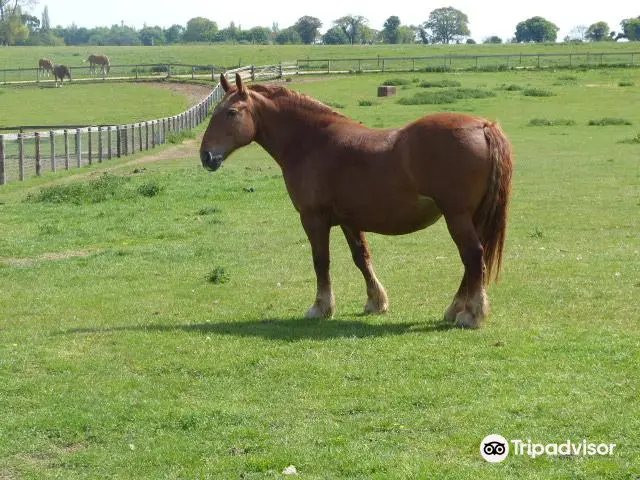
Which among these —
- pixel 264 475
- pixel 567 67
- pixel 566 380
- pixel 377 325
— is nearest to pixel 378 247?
pixel 377 325

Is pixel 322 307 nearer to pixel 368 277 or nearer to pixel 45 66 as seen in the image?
pixel 368 277

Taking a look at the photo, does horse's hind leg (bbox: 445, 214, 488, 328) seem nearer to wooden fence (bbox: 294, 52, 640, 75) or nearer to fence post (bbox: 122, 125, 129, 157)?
fence post (bbox: 122, 125, 129, 157)

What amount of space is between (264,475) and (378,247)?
9396mm

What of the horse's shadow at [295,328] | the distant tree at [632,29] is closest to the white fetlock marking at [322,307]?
the horse's shadow at [295,328]

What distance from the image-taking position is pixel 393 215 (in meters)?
9.84

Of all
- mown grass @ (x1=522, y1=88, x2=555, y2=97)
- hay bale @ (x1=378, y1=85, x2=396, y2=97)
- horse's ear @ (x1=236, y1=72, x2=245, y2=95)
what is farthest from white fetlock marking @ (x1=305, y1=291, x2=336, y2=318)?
hay bale @ (x1=378, y1=85, x2=396, y2=97)

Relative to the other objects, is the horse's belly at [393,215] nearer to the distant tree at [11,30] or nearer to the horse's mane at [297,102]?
the horse's mane at [297,102]

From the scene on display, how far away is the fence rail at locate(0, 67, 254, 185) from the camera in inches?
1072

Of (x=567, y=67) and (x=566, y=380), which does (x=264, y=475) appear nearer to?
(x=566, y=380)

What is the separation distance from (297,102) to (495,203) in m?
2.40

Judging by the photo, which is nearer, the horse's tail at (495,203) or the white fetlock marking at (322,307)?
the horse's tail at (495,203)

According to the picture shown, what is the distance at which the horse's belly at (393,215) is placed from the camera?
32.0 feet

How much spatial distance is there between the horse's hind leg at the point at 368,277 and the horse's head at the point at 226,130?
1.42m

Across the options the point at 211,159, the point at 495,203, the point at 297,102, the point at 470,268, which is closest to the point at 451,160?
the point at 495,203
